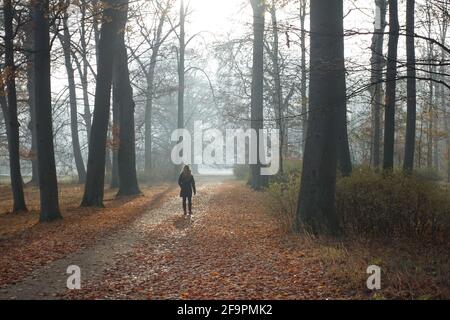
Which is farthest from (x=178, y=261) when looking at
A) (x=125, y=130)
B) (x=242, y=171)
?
(x=242, y=171)

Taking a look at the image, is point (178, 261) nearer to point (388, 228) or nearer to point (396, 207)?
point (388, 228)

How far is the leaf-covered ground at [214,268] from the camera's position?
6422 millimetres

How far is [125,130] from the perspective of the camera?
20750mm

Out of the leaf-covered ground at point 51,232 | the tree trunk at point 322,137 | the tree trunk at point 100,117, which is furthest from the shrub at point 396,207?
the tree trunk at point 100,117

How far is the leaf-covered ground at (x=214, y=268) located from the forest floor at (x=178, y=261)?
0.02 m

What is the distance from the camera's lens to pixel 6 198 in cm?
2097

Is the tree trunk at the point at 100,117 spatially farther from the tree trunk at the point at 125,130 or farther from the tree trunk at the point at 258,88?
the tree trunk at the point at 258,88

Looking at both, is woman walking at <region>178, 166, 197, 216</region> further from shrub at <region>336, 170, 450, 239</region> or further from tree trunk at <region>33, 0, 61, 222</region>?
shrub at <region>336, 170, 450, 239</region>

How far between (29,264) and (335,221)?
6455 millimetres

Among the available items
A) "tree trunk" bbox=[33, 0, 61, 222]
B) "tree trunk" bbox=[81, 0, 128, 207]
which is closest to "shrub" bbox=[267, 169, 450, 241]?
"tree trunk" bbox=[33, 0, 61, 222]

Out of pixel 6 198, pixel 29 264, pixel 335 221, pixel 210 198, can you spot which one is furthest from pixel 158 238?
pixel 6 198

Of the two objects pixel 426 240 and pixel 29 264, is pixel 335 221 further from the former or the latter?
pixel 29 264

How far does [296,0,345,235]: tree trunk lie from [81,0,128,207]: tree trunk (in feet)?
30.1

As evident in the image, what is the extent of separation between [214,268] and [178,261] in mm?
929
